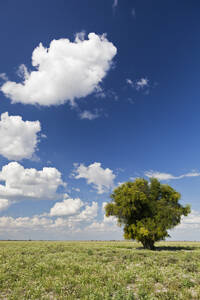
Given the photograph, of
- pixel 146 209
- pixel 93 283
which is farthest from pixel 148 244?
pixel 93 283

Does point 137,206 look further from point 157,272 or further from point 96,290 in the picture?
point 96,290

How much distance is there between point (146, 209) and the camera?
47500mm

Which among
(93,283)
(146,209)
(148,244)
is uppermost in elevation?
(146,209)

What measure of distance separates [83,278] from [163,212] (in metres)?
33.8

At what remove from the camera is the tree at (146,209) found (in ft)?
145

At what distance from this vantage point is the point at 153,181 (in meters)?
50.3

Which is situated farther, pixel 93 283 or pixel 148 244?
pixel 148 244

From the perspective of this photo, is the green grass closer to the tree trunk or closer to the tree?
the tree

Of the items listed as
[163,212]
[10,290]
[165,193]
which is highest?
[165,193]

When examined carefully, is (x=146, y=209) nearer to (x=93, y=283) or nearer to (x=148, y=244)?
(x=148, y=244)

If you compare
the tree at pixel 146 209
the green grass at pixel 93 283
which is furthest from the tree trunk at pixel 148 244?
the green grass at pixel 93 283

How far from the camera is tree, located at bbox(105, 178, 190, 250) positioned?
4419cm

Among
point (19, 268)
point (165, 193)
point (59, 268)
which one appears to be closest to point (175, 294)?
point (59, 268)

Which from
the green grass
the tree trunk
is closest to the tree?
the tree trunk
